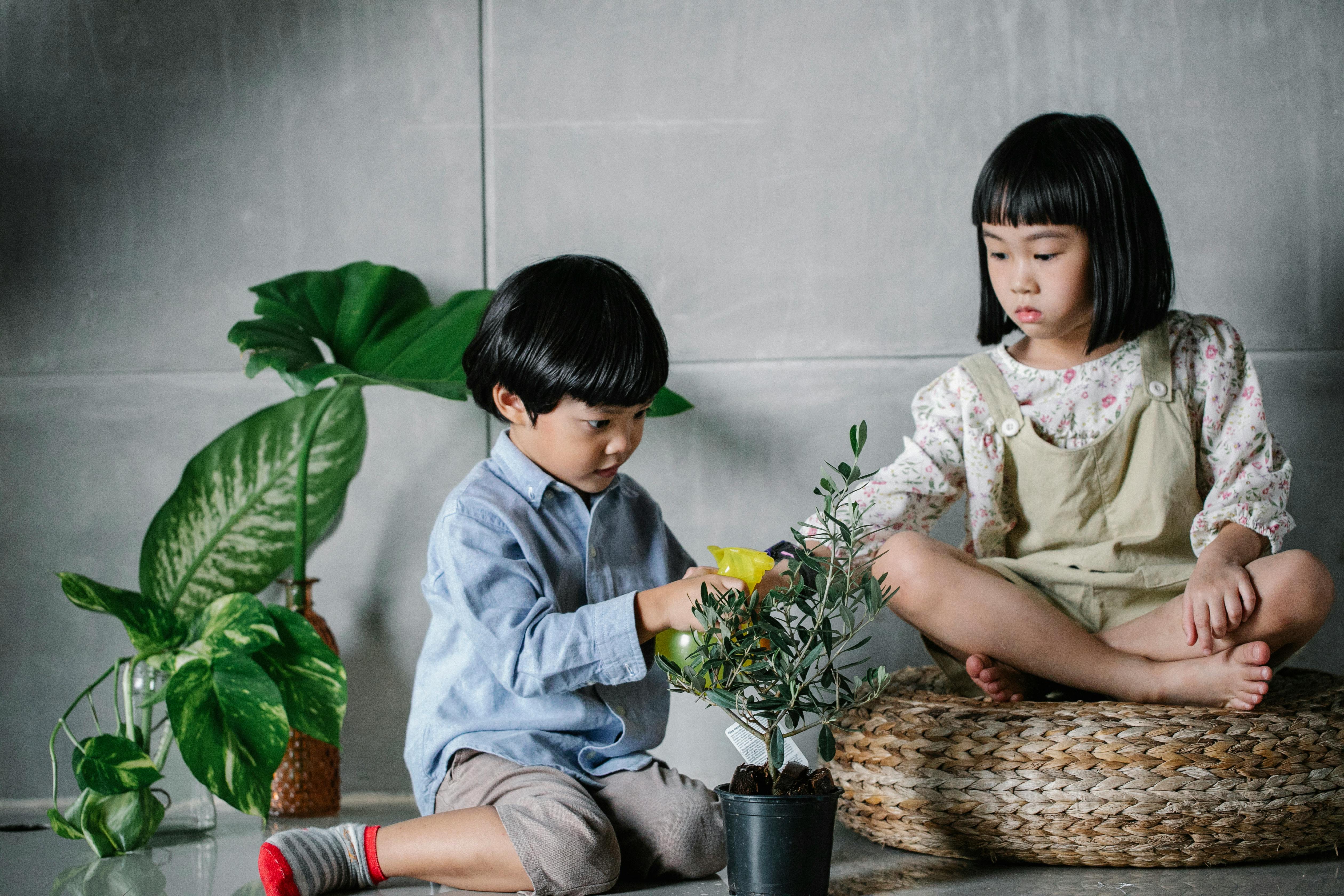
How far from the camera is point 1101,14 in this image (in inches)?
65.7

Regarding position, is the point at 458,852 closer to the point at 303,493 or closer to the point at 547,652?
the point at 547,652

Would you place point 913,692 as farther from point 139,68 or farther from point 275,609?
point 139,68

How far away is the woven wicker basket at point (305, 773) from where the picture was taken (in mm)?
1540

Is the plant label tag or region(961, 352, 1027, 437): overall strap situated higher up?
region(961, 352, 1027, 437): overall strap

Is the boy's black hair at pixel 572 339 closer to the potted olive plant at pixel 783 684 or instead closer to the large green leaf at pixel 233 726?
the potted olive plant at pixel 783 684

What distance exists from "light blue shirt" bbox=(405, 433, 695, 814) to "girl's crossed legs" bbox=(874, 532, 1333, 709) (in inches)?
13.0

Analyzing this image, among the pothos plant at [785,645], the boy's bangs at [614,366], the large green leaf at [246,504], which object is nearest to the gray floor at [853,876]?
the pothos plant at [785,645]

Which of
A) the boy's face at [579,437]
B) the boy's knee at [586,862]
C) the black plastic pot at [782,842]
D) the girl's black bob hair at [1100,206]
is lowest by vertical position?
the boy's knee at [586,862]

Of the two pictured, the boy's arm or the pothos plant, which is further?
the boy's arm

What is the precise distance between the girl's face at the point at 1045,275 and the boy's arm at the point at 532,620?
0.61 meters

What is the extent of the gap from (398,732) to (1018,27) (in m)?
1.43

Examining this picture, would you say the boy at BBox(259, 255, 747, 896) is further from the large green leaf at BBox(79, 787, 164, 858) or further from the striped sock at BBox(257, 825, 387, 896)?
the large green leaf at BBox(79, 787, 164, 858)

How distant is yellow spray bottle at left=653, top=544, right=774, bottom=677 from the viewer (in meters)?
1.09

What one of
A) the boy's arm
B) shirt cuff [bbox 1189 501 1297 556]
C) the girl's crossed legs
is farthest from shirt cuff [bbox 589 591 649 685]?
shirt cuff [bbox 1189 501 1297 556]
